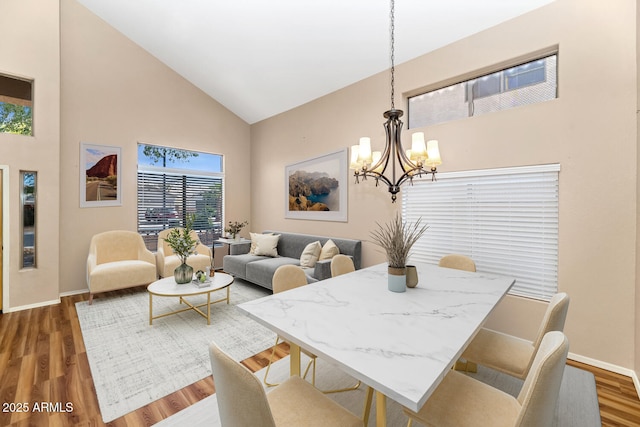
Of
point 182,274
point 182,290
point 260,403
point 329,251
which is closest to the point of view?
point 260,403

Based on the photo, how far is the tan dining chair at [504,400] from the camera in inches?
35.3

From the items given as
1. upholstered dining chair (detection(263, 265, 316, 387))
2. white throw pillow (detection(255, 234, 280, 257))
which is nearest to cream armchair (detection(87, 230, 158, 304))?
white throw pillow (detection(255, 234, 280, 257))

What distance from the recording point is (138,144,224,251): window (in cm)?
500

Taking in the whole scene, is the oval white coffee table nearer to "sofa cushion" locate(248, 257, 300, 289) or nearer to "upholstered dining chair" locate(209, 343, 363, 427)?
"sofa cushion" locate(248, 257, 300, 289)

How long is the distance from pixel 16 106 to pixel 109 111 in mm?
1054

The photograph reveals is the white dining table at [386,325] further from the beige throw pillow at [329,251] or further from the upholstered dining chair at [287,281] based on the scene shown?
the beige throw pillow at [329,251]

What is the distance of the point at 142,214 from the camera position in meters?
Answer: 4.96

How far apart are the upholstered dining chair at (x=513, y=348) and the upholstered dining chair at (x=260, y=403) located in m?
1.01

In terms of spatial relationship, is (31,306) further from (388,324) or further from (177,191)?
(388,324)

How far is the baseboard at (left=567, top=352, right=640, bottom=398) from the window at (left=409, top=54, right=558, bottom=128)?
247cm

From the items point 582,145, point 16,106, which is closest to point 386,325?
point 582,145

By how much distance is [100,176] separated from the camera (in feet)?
14.6

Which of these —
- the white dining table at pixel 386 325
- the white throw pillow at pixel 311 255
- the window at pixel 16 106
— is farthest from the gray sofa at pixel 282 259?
the window at pixel 16 106

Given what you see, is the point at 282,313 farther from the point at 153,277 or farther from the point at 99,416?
the point at 153,277
